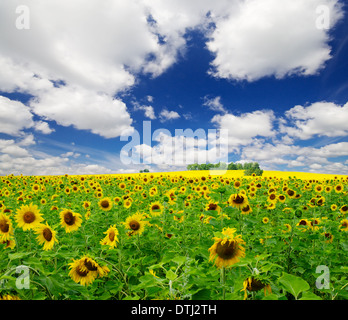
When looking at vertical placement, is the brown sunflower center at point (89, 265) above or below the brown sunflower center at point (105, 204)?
below

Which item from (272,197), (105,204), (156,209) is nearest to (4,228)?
(105,204)

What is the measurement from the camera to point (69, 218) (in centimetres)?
448

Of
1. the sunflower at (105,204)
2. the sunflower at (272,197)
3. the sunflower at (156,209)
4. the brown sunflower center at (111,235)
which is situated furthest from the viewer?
the sunflower at (272,197)

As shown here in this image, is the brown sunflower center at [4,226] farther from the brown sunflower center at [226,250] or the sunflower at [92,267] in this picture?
the brown sunflower center at [226,250]

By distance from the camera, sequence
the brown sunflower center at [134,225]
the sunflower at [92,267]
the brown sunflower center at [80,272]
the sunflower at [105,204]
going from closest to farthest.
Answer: the sunflower at [92,267]
the brown sunflower center at [80,272]
the brown sunflower center at [134,225]
the sunflower at [105,204]

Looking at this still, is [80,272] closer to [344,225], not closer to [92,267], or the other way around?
[92,267]

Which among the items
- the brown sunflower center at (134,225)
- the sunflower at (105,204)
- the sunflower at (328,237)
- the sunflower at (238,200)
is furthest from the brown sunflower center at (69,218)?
the sunflower at (328,237)

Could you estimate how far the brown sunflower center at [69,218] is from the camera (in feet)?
14.7

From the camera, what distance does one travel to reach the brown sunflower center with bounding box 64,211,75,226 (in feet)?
14.7

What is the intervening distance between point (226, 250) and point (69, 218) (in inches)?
133

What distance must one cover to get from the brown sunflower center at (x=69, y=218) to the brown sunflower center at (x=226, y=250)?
329 cm

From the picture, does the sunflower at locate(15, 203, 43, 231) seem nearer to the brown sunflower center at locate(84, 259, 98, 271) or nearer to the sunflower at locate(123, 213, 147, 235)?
the sunflower at locate(123, 213, 147, 235)

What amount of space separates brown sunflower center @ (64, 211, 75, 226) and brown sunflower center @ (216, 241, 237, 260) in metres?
3.29
